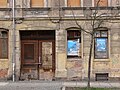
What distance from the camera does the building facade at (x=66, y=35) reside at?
22.7 meters

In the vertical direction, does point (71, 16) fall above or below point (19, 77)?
above

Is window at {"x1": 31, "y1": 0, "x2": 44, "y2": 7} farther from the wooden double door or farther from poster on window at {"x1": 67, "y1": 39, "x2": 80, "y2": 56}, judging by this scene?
poster on window at {"x1": 67, "y1": 39, "x2": 80, "y2": 56}

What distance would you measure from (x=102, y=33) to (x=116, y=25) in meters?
1.06

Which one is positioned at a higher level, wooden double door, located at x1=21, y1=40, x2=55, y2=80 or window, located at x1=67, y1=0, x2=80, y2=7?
window, located at x1=67, y1=0, x2=80, y2=7

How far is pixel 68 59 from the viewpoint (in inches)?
902

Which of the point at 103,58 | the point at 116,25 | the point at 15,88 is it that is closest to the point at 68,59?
the point at 103,58

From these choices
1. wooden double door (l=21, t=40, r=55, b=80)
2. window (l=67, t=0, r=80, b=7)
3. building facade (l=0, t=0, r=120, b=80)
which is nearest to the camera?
building facade (l=0, t=0, r=120, b=80)

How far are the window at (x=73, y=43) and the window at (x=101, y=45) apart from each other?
3.69ft

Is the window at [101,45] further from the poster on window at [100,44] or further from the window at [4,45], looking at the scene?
the window at [4,45]

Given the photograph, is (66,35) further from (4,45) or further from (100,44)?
(4,45)

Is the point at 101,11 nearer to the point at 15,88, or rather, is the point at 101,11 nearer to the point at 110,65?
the point at 110,65

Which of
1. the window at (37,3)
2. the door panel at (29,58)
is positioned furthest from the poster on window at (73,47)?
the window at (37,3)

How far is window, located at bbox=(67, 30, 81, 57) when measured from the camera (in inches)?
910

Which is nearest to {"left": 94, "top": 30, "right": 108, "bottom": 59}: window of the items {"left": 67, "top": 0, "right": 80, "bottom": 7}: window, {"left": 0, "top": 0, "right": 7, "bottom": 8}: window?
{"left": 67, "top": 0, "right": 80, "bottom": 7}: window
